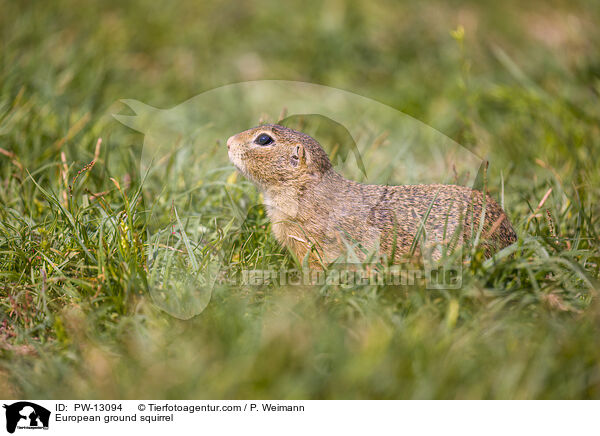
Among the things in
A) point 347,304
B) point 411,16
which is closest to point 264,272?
point 347,304

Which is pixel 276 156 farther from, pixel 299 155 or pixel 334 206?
pixel 334 206

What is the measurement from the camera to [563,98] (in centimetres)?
504

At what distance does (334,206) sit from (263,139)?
1.74 feet

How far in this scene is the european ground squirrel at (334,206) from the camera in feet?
10.5

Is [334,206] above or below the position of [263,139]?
below

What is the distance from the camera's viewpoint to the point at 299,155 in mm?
3330

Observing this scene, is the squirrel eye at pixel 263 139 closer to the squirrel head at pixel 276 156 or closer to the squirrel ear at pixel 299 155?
the squirrel head at pixel 276 156

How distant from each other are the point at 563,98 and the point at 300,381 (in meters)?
3.77

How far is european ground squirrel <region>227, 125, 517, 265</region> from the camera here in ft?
10.5

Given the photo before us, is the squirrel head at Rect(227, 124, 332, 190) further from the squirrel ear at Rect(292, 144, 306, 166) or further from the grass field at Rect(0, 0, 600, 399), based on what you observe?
the grass field at Rect(0, 0, 600, 399)

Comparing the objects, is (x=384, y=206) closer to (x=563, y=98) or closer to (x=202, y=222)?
(x=202, y=222)
